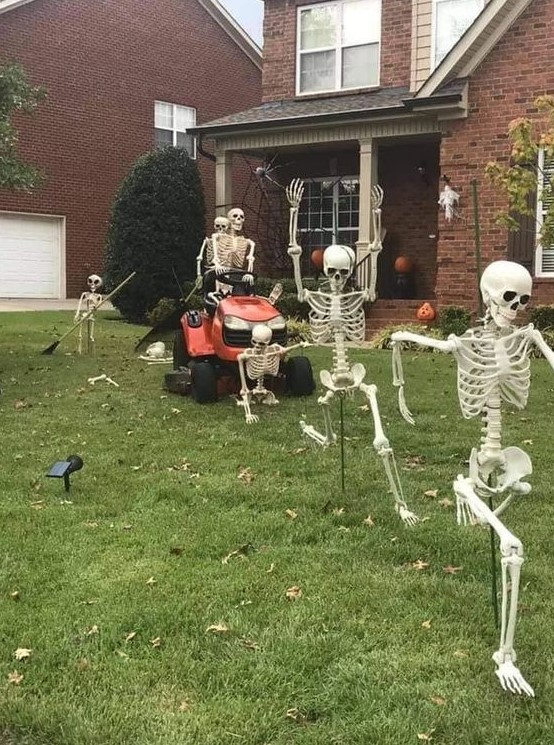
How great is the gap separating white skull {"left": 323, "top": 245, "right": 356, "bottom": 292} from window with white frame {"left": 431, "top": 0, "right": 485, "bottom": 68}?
1225 centimetres

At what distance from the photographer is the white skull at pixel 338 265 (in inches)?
223

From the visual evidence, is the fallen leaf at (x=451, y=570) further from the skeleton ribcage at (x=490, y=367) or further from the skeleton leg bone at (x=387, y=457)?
the skeleton ribcage at (x=490, y=367)

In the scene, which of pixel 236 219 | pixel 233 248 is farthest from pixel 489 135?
pixel 233 248

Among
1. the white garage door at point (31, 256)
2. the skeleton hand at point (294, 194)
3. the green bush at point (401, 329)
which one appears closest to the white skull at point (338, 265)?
the skeleton hand at point (294, 194)

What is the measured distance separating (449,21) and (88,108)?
1012cm

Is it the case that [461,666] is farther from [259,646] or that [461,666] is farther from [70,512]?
[70,512]

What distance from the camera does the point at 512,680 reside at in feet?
9.72

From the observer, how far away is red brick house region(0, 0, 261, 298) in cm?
2136

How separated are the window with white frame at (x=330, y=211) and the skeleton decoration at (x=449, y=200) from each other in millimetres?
4117

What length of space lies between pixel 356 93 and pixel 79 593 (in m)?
15.5

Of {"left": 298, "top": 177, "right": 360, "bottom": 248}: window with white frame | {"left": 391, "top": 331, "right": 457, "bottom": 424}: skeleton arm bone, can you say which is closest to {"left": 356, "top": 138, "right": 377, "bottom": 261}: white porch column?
{"left": 298, "top": 177, "right": 360, "bottom": 248}: window with white frame

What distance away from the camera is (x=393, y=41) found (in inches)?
681

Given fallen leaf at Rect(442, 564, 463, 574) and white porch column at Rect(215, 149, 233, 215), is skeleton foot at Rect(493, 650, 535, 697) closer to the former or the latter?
fallen leaf at Rect(442, 564, 463, 574)

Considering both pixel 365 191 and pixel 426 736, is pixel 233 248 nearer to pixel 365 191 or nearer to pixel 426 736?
pixel 426 736
